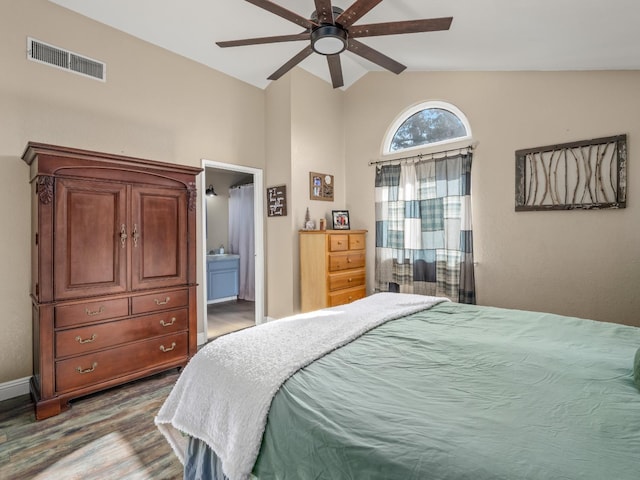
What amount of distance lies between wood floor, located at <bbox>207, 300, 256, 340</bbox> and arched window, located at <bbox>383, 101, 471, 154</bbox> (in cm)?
297

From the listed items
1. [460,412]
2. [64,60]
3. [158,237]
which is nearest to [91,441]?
[158,237]

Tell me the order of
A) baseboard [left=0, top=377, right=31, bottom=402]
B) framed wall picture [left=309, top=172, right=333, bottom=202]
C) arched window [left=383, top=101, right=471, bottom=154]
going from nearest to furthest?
1. baseboard [left=0, top=377, right=31, bottom=402]
2. arched window [left=383, top=101, right=471, bottom=154]
3. framed wall picture [left=309, top=172, right=333, bottom=202]

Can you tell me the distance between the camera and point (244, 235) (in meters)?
5.85

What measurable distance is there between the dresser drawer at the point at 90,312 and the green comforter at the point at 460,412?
2009 millimetres

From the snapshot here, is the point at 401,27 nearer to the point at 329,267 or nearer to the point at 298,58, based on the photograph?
the point at 298,58

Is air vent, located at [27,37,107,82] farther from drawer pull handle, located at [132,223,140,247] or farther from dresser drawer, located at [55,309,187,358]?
dresser drawer, located at [55,309,187,358]

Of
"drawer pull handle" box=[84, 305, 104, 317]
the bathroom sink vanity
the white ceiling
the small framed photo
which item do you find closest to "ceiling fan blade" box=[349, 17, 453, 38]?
the white ceiling

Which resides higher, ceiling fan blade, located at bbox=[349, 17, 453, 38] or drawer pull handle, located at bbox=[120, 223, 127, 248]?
ceiling fan blade, located at bbox=[349, 17, 453, 38]

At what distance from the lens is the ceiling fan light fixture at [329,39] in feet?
6.72

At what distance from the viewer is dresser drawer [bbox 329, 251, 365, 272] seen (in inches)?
147

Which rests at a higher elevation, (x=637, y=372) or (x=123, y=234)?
(x=123, y=234)

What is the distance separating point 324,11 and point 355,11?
0.19 meters

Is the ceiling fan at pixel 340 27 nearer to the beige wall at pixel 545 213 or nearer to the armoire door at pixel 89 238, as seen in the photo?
the armoire door at pixel 89 238

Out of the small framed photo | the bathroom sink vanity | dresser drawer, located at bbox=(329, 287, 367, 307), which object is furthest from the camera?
the bathroom sink vanity
